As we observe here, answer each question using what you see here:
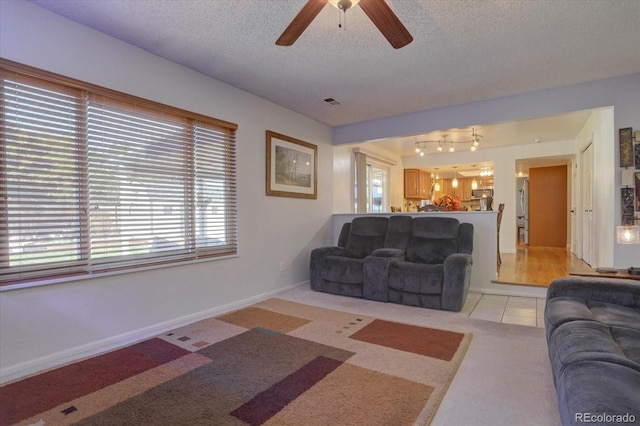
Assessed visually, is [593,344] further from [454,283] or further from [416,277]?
[416,277]

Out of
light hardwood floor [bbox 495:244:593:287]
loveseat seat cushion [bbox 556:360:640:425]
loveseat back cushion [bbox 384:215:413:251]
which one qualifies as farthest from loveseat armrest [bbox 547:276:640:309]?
loveseat back cushion [bbox 384:215:413:251]

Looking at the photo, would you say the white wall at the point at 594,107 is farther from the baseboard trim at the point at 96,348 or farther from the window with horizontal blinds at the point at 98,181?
the baseboard trim at the point at 96,348

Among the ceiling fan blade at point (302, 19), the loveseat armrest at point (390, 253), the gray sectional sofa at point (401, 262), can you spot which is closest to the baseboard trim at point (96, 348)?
the gray sectional sofa at point (401, 262)

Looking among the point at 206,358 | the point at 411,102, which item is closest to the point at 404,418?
the point at 206,358

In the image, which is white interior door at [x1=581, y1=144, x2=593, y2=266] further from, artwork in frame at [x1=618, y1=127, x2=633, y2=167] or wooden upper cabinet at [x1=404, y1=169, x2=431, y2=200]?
wooden upper cabinet at [x1=404, y1=169, x2=431, y2=200]

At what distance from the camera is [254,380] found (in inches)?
80.2

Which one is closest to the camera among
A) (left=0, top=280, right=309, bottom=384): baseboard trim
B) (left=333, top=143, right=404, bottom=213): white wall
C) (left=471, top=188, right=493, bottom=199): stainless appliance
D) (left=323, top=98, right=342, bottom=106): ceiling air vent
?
(left=0, top=280, right=309, bottom=384): baseboard trim

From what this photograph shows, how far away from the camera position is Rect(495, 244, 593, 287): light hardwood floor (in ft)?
13.8

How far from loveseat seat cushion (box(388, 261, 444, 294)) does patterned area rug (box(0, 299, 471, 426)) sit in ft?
2.26

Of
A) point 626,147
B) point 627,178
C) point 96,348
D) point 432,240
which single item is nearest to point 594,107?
point 626,147

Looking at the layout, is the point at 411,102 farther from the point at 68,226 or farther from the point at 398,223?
the point at 68,226

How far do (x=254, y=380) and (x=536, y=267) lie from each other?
4.94 meters

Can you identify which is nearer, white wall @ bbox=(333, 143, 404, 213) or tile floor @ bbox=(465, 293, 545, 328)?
tile floor @ bbox=(465, 293, 545, 328)

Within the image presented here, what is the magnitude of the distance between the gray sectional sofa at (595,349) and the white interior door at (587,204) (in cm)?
350
